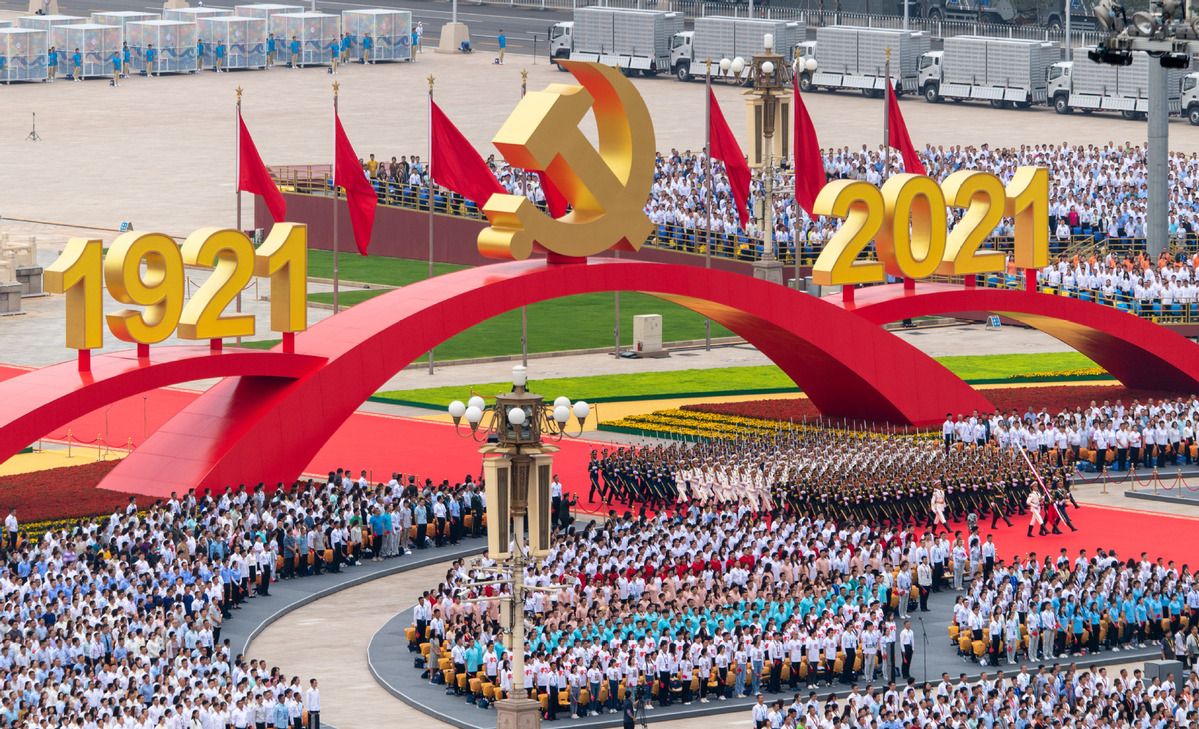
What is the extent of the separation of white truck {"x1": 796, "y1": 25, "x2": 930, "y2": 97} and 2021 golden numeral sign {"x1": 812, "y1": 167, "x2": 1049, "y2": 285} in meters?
48.8

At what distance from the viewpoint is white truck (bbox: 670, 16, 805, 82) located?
10562cm

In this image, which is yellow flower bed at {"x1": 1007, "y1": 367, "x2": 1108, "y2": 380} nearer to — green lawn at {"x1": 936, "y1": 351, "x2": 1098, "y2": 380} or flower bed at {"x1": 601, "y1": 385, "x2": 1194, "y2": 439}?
green lawn at {"x1": 936, "y1": 351, "x2": 1098, "y2": 380}

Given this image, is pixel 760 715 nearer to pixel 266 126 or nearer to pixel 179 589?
pixel 179 589

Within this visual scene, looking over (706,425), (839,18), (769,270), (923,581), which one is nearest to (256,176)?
(706,425)

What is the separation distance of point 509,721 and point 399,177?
159ft

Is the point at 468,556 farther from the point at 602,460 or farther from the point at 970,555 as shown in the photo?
the point at 970,555

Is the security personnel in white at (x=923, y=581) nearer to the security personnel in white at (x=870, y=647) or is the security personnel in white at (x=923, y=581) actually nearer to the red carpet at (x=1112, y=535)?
the security personnel in white at (x=870, y=647)

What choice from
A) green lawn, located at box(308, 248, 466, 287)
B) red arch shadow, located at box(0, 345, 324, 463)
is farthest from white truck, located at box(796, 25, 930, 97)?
red arch shadow, located at box(0, 345, 324, 463)

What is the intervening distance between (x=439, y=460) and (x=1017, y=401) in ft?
44.3

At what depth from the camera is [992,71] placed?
102188 mm

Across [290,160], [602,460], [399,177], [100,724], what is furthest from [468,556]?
[290,160]

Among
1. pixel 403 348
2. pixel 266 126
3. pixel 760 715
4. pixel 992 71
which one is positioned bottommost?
pixel 760 715

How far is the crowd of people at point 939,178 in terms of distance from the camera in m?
74.2

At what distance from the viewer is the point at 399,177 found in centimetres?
7950
